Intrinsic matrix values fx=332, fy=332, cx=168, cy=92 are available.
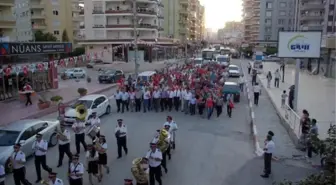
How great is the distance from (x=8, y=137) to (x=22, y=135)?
444mm

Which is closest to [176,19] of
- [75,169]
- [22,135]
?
[22,135]

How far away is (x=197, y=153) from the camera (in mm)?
12766

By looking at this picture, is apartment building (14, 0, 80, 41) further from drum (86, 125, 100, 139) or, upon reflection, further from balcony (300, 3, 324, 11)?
drum (86, 125, 100, 139)

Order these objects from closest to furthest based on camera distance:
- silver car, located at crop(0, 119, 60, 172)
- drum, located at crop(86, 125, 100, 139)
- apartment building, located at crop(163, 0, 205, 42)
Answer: silver car, located at crop(0, 119, 60, 172)
drum, located at crop(86, 125, 100, 139)
apartment building, located at crop(163, 0, 205, 42)

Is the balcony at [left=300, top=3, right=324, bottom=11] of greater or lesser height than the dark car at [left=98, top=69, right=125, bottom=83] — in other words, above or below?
above

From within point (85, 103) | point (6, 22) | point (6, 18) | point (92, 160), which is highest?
point (6, 18)

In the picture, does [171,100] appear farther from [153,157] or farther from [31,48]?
[153,157]

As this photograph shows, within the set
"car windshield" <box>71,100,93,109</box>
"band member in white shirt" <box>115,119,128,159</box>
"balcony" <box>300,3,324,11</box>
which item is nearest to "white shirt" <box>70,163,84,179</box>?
"band member in white shirt" <box>115,119,128,159</box>

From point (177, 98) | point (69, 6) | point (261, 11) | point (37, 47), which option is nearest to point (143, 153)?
point (177, 98)

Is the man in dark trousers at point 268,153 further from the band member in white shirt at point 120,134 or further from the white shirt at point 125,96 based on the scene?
the white shirt at point 125,96

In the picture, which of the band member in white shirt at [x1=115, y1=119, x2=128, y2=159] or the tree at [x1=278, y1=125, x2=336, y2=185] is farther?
the band member in white shirt at [x1=115, y1=119, x2=128, y2=159]

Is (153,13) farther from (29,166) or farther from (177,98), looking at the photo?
(29,166)

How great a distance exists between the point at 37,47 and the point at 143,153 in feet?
52.7

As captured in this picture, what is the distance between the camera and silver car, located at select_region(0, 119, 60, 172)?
1078 cm
